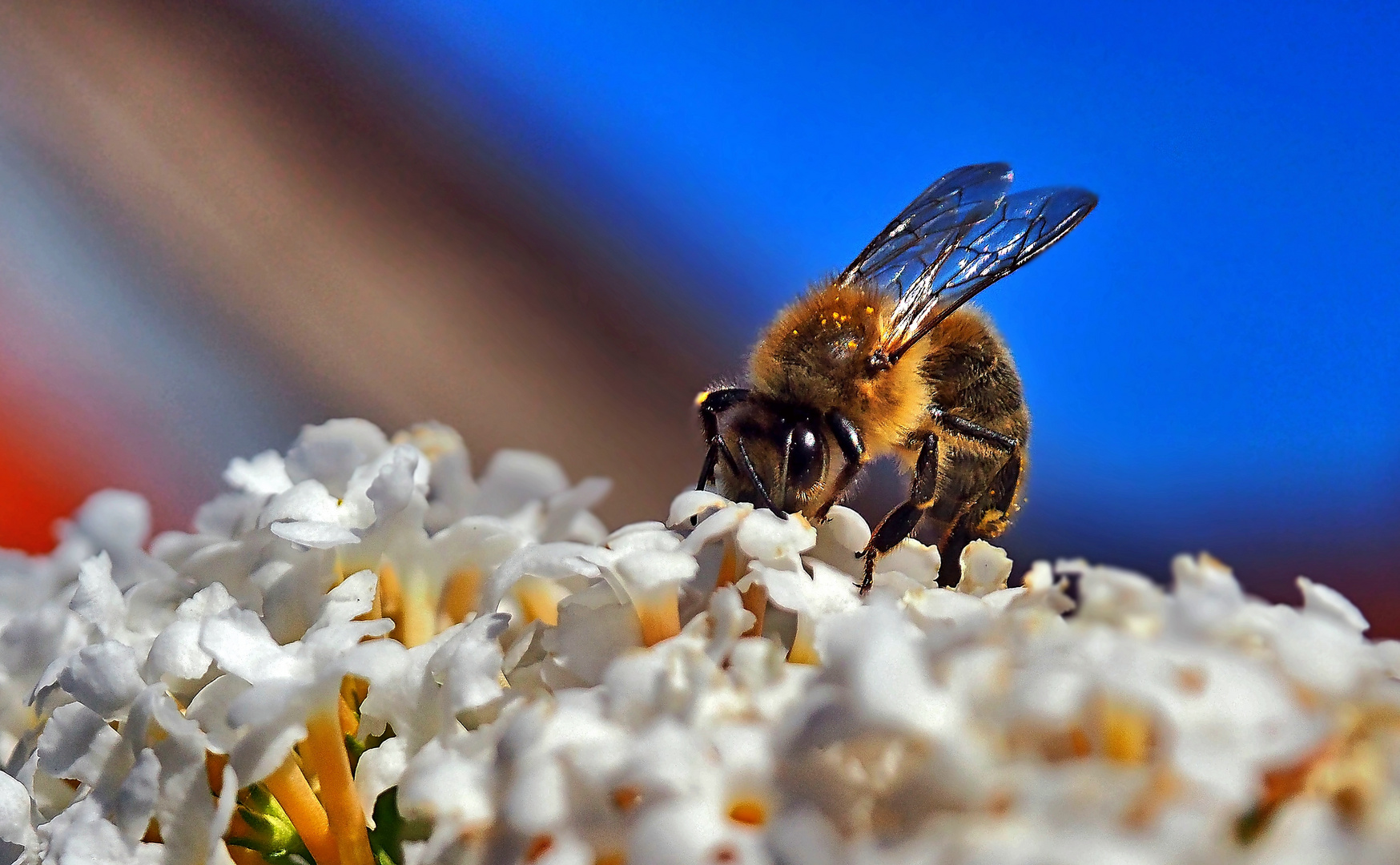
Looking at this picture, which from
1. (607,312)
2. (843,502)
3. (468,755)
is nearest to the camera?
(468,755)

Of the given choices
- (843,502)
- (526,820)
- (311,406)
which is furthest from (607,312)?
(526,820)

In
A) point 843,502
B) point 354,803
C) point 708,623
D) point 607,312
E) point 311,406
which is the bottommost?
point 354,803

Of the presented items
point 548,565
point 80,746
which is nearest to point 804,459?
point 548,565

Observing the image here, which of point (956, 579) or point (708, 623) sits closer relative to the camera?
point (708, 623)

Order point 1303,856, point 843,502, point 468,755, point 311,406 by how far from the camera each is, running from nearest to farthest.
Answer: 1. point 1303,856
2. point 468,755
3. point 843,502
4. point 311,406

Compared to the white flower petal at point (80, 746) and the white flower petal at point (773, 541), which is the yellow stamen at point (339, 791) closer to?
the white flower petal at point (80, 746)

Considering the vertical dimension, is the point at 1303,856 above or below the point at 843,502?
below

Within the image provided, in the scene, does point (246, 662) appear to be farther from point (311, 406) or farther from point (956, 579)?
point (311, 406)

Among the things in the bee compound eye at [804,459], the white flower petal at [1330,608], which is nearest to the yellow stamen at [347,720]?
the bee compound eye at [804,459]

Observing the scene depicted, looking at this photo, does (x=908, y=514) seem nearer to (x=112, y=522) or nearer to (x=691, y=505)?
(x=691, y=505)
